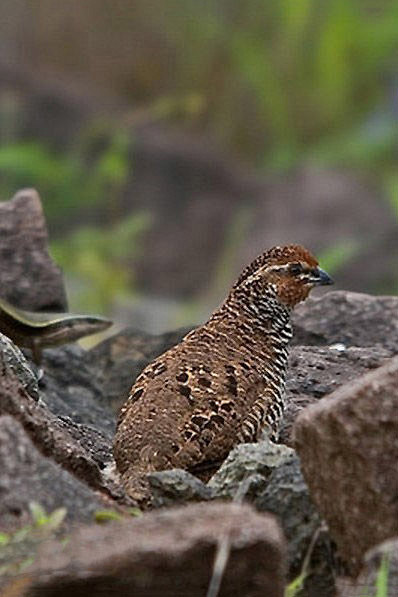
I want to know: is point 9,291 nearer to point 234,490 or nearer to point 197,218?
point 234,490

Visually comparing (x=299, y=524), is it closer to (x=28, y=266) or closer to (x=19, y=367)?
(x=19, y=367)

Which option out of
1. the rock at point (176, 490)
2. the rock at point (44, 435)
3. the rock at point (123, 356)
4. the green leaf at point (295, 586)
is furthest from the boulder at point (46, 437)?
the rock at point (123, 356)

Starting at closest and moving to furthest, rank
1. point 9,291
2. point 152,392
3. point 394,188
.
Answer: point 152,392, point 9,291, point 394,188

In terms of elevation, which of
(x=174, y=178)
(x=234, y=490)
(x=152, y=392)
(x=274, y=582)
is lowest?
(x=274, y=582)

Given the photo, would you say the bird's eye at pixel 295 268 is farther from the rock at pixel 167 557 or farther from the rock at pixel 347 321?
the rock at pixel 167 557

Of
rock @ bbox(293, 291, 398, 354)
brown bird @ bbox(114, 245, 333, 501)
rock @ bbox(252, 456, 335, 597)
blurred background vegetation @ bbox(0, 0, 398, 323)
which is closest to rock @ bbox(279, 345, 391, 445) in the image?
brown bird @ bbox(114, 245, 333, 501)

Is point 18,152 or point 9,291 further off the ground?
point 18,152

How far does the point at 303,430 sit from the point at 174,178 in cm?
1434

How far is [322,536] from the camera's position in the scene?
5.14 meters

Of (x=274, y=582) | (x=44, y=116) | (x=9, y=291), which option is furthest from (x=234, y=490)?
(x=44, y=116)

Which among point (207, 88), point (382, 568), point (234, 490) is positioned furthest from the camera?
point (207, 88)

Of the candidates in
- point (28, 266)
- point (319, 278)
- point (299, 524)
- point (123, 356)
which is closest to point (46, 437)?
point (299, 524)

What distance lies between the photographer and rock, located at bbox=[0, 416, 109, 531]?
470 cm

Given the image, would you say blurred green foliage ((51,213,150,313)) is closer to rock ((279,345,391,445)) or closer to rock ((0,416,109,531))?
rock ((279,345,391,445))
